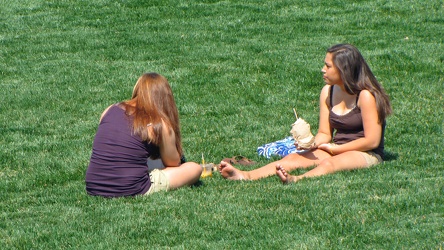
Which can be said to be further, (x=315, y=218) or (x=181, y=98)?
(x=181, y=98)

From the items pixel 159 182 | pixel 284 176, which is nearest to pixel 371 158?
pixel 284 176

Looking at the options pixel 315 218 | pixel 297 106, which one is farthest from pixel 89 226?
pixel 297 106

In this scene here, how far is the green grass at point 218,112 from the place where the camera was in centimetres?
580

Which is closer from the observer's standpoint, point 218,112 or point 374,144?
point 374,144

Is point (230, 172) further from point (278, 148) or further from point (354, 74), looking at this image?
point (354, 74)

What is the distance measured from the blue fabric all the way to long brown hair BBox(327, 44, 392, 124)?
106 cm

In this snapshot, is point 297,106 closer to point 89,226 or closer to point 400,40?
point 400,40

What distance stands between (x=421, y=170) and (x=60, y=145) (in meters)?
4.05

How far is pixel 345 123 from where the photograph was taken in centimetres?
761

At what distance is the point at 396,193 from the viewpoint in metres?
6.40

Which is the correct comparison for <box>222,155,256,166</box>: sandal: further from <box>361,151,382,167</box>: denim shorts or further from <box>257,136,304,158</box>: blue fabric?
<box>361,151,382,167</box>: denim shorts

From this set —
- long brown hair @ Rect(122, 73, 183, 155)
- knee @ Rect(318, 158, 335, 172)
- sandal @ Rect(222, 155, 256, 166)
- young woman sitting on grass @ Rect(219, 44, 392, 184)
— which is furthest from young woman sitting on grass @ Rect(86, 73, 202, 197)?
knee @ Rect(318, 158, 335, 172)

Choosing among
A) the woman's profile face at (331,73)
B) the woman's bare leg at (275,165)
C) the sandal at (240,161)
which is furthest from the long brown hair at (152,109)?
the woman's profile face at (331,73)

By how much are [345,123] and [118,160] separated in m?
2.32
